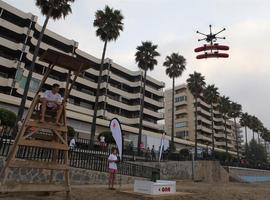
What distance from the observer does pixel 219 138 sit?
325 ft

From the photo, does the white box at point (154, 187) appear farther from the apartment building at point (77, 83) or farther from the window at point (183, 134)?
the window at point (183, 134)

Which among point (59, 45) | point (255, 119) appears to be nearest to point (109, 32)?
point (59, 45)

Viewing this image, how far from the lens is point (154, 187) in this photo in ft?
34.9

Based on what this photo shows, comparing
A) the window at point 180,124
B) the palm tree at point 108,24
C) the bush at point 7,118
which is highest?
the palm tree at point 108,24

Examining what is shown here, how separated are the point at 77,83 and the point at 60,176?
39477 mm

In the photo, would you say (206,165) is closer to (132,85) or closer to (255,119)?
(132,85)

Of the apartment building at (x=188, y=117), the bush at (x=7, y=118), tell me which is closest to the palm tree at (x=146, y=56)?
the bush at (x=7, y=118)

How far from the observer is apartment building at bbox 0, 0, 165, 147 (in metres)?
38.0

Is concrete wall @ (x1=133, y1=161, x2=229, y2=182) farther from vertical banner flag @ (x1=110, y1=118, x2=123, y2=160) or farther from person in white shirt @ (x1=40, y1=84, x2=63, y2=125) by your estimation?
person in white shirt @ (x1=40, y1=84, x2=63, y2=125)

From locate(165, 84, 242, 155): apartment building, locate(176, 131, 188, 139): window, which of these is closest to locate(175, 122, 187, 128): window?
locate(165, 84, 242, 155): apartment building

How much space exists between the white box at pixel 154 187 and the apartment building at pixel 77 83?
20829 millimetres

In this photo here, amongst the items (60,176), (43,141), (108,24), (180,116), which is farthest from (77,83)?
(180,116)

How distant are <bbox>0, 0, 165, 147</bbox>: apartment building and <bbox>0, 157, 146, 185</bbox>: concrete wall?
1698 cm

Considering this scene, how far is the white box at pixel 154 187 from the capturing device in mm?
10648
